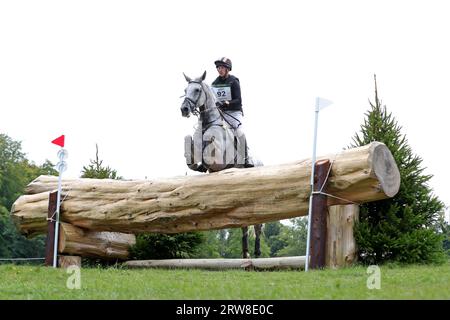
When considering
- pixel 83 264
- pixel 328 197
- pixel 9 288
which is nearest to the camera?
pixel 9 288

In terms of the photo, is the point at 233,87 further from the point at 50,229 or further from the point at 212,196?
the point at 50,229

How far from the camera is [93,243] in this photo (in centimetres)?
1252

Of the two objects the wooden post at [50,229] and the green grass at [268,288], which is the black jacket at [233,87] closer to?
the wooden post at [50,229]

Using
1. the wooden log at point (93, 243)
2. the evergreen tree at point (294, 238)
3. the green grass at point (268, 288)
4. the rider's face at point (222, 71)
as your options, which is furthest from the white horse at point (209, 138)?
the evergreen tree at point (294, 238)

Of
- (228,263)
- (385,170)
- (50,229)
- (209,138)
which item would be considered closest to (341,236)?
(385,170)

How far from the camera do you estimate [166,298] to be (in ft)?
18.9

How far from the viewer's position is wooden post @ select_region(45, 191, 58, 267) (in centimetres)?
1180

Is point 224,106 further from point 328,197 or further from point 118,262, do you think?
point 118,262

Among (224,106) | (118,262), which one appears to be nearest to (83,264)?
(118,262)

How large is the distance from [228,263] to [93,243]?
2.95 meters

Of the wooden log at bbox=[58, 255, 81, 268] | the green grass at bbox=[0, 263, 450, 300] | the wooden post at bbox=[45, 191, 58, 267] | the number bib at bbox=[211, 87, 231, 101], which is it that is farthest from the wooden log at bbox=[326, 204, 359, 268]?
the wooden post at bbox=[45, 191, 58, 267]

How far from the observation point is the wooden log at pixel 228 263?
34.1 feet

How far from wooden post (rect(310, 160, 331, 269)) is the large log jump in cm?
13
